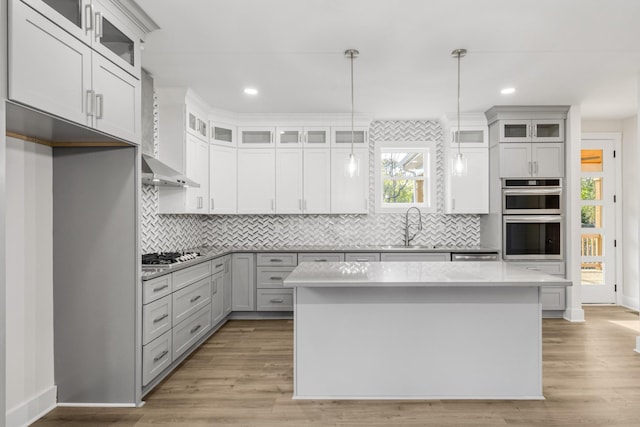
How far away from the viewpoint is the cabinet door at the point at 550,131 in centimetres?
503

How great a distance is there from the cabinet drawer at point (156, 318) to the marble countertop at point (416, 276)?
1084 millimetres

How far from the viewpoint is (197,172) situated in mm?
4695

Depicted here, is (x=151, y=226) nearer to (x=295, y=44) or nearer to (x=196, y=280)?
(x=196, y=280)

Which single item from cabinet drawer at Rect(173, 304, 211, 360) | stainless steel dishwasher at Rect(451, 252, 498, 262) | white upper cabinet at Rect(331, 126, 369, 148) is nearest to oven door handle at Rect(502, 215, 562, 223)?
stainless steel dishwasher at Rect(451, 252, 498, 262)

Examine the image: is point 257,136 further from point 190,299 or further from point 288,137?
point 190,299

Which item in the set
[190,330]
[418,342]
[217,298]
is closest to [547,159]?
[418,342]

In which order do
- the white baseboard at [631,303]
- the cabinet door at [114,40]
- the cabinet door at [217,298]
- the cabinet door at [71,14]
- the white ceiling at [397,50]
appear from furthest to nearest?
the white baseboard at [631,303]
the cabinet door at [217,298]
the white ceiling at [397,50]
the cabinet door at [114,40]
the cabinet door at [71,14]

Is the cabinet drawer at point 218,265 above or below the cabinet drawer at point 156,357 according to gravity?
above

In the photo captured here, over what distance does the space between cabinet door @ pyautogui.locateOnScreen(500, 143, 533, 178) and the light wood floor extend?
2.11 metres

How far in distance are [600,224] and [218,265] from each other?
5.34 m

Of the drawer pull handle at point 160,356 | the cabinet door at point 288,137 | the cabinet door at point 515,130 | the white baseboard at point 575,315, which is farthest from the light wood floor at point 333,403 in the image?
the cabinet door at point 288,137

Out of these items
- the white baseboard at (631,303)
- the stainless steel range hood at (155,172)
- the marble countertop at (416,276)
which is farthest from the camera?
the white baseboard at (631,303)

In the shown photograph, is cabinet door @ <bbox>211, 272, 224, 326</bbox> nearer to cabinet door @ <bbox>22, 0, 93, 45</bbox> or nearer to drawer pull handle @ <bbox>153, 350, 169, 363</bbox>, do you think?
drawer pull handle @ <bbox>153, 350, 169, 363</bbox>

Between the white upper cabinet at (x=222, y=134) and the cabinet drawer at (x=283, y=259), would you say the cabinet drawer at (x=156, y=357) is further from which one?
the white upper cabinet at (x=222, y=134)
